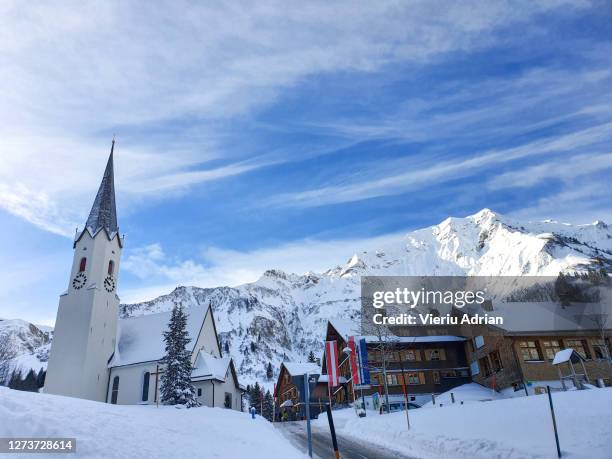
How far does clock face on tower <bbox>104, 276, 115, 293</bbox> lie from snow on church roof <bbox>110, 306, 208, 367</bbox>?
5.88m

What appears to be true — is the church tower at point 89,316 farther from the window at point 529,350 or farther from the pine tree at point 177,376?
the window at point 529,350

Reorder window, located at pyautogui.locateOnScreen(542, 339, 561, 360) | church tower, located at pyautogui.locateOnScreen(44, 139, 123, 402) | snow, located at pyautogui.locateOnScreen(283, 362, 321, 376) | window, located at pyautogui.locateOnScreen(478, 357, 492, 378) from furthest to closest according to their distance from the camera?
snow, located at pyautogui.locateOnScreen(283, 362, 321, 376)
window, located at pyautogui.locateOnScreen(478, 357, 492, 378)
church tower, located at pyautogui.locateOnScreen(44, 139, 123, 402)
window, located at pyautogui.locateOnScreen(542, 339, 561, 360)

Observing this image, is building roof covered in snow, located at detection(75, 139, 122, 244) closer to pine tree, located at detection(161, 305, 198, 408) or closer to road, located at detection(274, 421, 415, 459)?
pine tree, located at detection(161, 305, 198, 408)

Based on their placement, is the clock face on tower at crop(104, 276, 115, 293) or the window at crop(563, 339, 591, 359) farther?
the clock face on tower at crop(104, 276, 115, 293)

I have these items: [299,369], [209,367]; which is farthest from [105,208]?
[299,369]

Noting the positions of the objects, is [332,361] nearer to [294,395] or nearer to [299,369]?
[294,395]

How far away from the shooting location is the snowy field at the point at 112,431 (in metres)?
11.0

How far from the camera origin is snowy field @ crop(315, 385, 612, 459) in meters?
14.7

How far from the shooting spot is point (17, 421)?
1080 cm

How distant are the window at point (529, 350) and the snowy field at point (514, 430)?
21.8m

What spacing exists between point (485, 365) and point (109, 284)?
44914 millimetres

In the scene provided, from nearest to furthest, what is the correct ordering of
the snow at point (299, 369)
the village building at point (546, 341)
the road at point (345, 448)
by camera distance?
the road at point (345, 448), the village building at point (546, 341), the snow at point (299, 369)

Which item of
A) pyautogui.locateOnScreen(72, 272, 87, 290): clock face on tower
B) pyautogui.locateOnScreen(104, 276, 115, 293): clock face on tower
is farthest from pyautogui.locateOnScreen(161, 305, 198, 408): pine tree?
pyautogui.locateOnScreen(72, 272, 87, 290): clock face on tower
